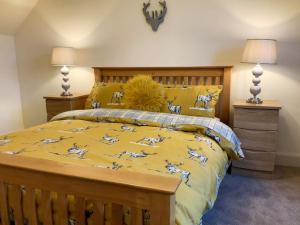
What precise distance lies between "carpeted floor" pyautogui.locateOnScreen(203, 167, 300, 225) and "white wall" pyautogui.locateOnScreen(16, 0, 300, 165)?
0.56m

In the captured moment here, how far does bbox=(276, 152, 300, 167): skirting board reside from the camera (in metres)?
2.88

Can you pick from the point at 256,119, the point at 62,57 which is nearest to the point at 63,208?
the point at 256,119

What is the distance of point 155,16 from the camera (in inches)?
122

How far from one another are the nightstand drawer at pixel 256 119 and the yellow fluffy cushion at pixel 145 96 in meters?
0.75

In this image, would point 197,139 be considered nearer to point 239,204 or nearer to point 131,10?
point 239,204

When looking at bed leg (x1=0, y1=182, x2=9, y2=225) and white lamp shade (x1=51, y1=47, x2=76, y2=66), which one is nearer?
bed leg (x1=0, y1=182, x2=9, y2=225)

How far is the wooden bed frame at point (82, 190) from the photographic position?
97cm

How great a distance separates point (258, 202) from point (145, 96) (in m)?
1.39

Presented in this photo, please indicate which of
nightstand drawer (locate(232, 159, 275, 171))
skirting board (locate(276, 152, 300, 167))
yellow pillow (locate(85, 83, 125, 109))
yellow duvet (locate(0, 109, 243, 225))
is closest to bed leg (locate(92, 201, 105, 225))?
yellow duvet (locate(0, 109, 243, 225))

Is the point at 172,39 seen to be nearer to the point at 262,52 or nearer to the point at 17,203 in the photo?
the point at 262,52

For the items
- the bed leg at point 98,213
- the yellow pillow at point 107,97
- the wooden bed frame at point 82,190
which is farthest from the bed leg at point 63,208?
the yellow pillow at point 107,97

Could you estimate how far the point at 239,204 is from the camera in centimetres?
215

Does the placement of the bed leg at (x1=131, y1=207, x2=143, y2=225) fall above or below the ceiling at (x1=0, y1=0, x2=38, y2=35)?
below

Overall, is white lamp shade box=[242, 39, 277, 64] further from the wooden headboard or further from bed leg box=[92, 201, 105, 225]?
bed leg box=[92, 201, 105, 225]
